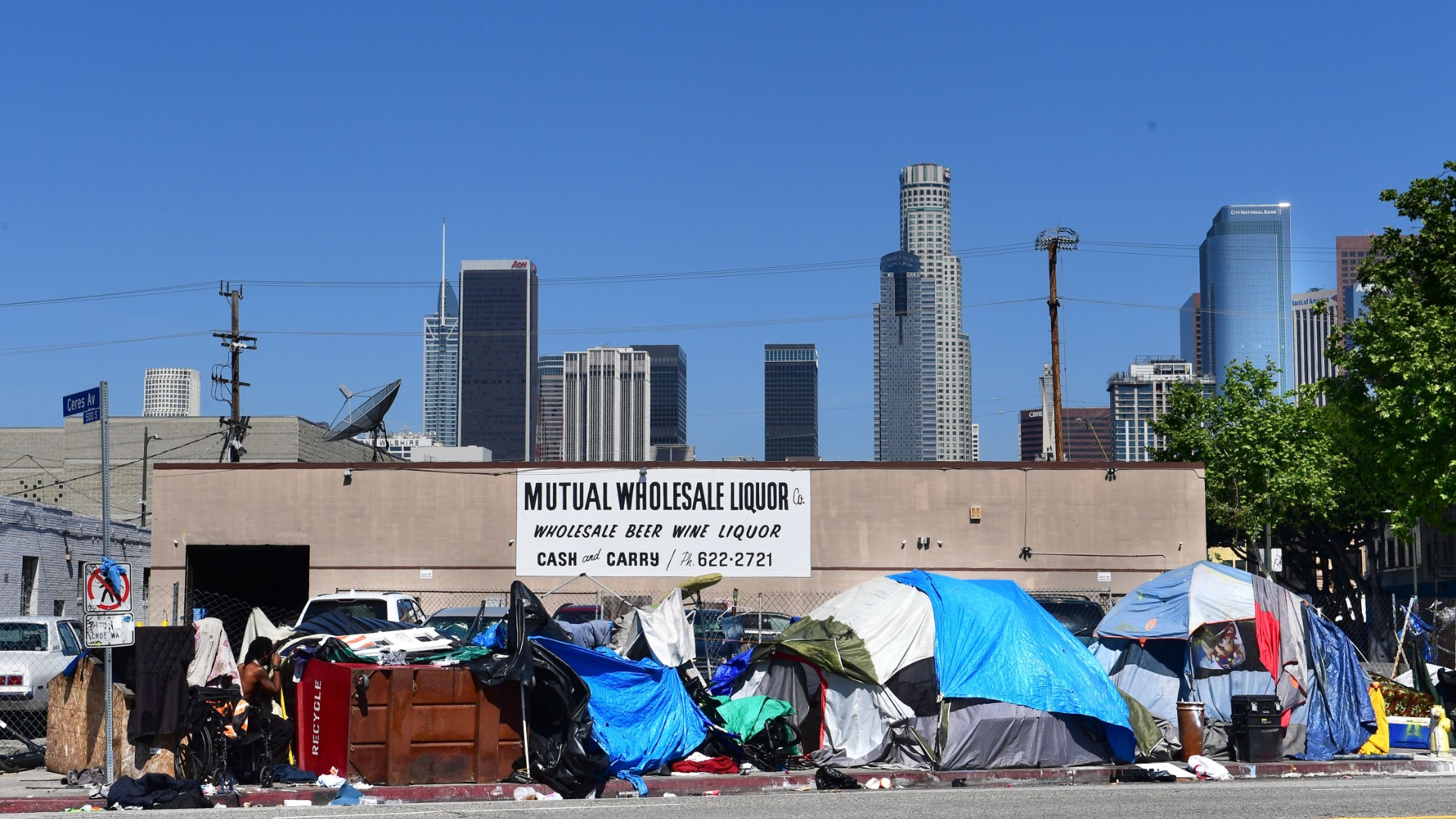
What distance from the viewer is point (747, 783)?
13992 mm

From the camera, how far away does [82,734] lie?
14.0 metres

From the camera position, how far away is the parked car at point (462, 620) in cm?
2034

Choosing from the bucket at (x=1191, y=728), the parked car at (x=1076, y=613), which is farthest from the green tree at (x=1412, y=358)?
the bucket at (x=1191, y=728)

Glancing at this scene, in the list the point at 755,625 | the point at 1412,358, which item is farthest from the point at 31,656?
the point at 1412,358

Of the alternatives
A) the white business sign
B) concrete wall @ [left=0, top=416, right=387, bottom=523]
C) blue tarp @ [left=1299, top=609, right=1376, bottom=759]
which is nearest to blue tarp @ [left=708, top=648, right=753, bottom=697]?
blue tarp @ [left=1299, top=609, right=1376, bottom=759]

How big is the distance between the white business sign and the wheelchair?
629 inches

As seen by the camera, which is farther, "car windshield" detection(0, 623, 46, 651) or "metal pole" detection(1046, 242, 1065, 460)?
"metal pole" detection(1046, 242, 1065, 460)

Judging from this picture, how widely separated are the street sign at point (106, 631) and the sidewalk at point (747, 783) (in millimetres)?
1553

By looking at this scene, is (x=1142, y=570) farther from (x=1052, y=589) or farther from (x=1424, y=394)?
(x=1424, y=394)

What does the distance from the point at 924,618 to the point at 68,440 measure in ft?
205

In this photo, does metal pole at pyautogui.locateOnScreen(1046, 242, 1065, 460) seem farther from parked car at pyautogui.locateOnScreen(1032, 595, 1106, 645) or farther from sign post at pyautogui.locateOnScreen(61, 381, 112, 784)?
sign post at pyautogui.locateOnScreen(61, 381, 112, 784)

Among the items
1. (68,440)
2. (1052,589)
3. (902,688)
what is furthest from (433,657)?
(68,440)

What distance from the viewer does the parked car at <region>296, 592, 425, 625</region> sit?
22016 mm

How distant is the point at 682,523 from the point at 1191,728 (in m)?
15.8
